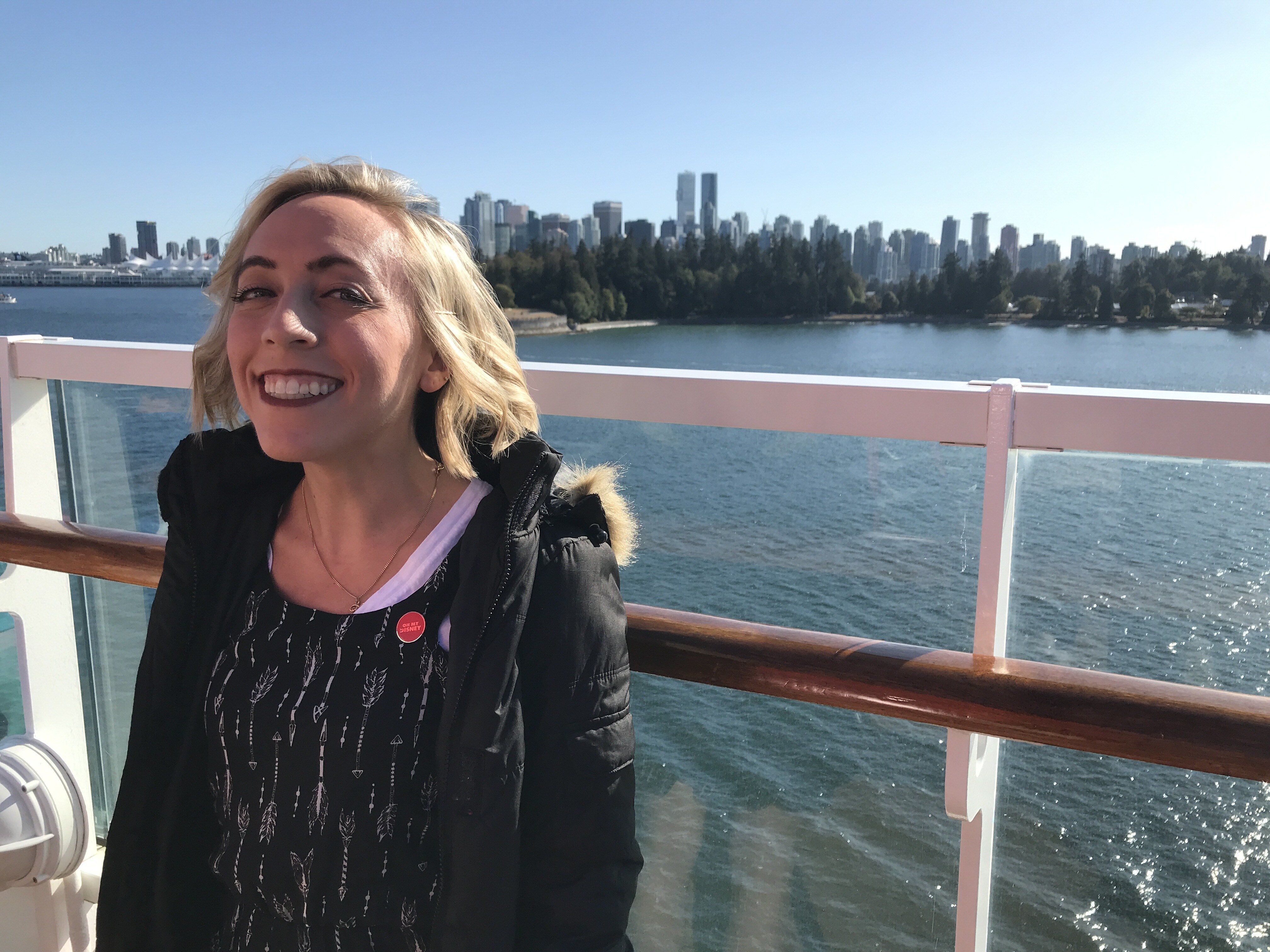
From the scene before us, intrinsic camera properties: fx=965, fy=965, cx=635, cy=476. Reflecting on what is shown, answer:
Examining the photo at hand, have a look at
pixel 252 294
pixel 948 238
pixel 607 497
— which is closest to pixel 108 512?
pixel 252 294

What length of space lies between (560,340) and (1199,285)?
448 cm

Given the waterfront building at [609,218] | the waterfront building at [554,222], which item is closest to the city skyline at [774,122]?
the waterfront building at [609,218]

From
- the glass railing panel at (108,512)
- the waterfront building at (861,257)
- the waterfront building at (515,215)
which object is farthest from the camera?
the waterfront building at (515,215)

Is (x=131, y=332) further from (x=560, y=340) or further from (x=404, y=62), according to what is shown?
(x=404, y=62)

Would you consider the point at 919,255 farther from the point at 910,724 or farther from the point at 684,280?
the point at 910,724

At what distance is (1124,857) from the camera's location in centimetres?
120

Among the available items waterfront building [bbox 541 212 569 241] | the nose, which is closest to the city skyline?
waterfront building [bbox 541 212 569 241]

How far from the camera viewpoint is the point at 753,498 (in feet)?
4.51

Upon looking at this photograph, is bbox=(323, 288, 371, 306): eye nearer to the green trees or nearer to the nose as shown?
the nose

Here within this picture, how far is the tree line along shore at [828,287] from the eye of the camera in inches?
101

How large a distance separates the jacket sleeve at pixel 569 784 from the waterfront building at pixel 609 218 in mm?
10636

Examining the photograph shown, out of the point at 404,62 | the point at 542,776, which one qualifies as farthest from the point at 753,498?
the point at 404,62

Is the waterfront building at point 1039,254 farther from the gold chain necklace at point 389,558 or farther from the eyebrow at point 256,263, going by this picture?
the eyebrow at point 256,263

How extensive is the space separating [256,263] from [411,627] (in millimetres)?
487
